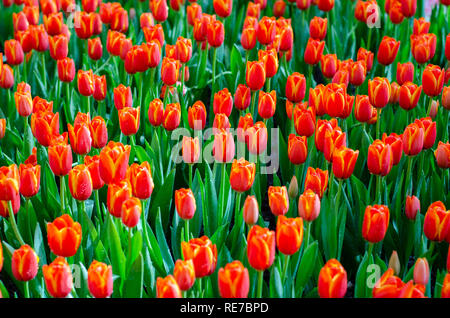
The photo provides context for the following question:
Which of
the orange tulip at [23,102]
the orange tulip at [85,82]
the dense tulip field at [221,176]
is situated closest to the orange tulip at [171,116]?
the dense tulip field at [221,176]

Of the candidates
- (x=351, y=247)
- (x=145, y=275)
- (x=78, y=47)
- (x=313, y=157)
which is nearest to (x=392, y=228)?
(x=351, y=247)

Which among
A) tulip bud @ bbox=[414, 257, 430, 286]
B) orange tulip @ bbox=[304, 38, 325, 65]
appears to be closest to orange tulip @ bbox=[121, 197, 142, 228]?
tulip bud @ bbox=[414, 257, 430, 286]

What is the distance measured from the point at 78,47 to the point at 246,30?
1151 millimetres

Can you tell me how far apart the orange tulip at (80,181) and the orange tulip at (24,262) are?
0.29 m

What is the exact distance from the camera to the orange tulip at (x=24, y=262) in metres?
1.65

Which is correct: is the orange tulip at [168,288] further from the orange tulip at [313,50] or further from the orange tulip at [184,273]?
Result: the orange tulip at [313,50]

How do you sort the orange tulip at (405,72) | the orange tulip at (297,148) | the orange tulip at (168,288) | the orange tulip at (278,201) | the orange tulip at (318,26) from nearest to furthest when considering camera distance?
the orange tulip at (168,288), the orange tulip at (278,201), the orange tulip at (297,148), the orange tulip at (405,72), the orange tulip at (318,26)

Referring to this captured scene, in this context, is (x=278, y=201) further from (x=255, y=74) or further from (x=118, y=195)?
(x=255, y=74)

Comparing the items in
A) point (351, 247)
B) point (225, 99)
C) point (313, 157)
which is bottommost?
point (351, 247)

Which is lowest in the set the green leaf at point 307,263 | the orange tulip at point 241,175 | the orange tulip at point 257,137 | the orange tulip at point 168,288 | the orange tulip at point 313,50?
the green leaf at point 307,263

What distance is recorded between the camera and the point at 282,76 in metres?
3.24
